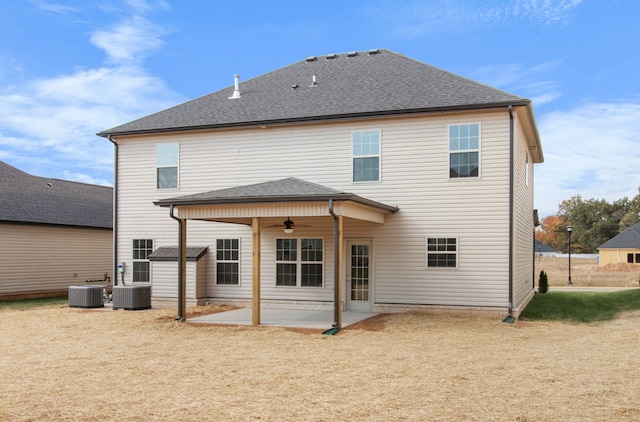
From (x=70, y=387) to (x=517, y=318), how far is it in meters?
11.2

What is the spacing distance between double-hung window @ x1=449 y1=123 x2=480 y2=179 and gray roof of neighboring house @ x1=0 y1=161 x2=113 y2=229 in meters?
16.1

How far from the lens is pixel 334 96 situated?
17.6 meters

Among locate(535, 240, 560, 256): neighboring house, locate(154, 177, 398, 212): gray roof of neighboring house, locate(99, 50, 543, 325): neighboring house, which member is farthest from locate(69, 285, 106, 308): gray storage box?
locate(535, 240, 560, 256): neighboring house

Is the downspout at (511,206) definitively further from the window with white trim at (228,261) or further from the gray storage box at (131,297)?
the gray storage box at (131,297)

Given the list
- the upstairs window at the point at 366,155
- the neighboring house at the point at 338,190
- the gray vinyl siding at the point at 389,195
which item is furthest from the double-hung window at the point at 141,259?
the upstairs window at the point at 366,155

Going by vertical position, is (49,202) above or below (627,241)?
above

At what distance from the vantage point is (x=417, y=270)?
15.6 metres

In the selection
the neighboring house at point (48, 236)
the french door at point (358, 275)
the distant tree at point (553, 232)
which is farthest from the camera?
the distant tree at point (553, 232)

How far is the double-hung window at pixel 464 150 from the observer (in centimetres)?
1525

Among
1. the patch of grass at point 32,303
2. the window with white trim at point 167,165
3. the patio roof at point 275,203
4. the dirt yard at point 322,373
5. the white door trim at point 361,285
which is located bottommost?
the patch of grass at point 32,303

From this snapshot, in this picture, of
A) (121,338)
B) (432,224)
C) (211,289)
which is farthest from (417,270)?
(121,338)

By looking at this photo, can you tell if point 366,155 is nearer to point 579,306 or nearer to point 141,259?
point 141,259

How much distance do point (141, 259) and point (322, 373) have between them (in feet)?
38.5

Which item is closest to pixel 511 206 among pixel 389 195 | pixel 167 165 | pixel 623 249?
pixel 389 195
